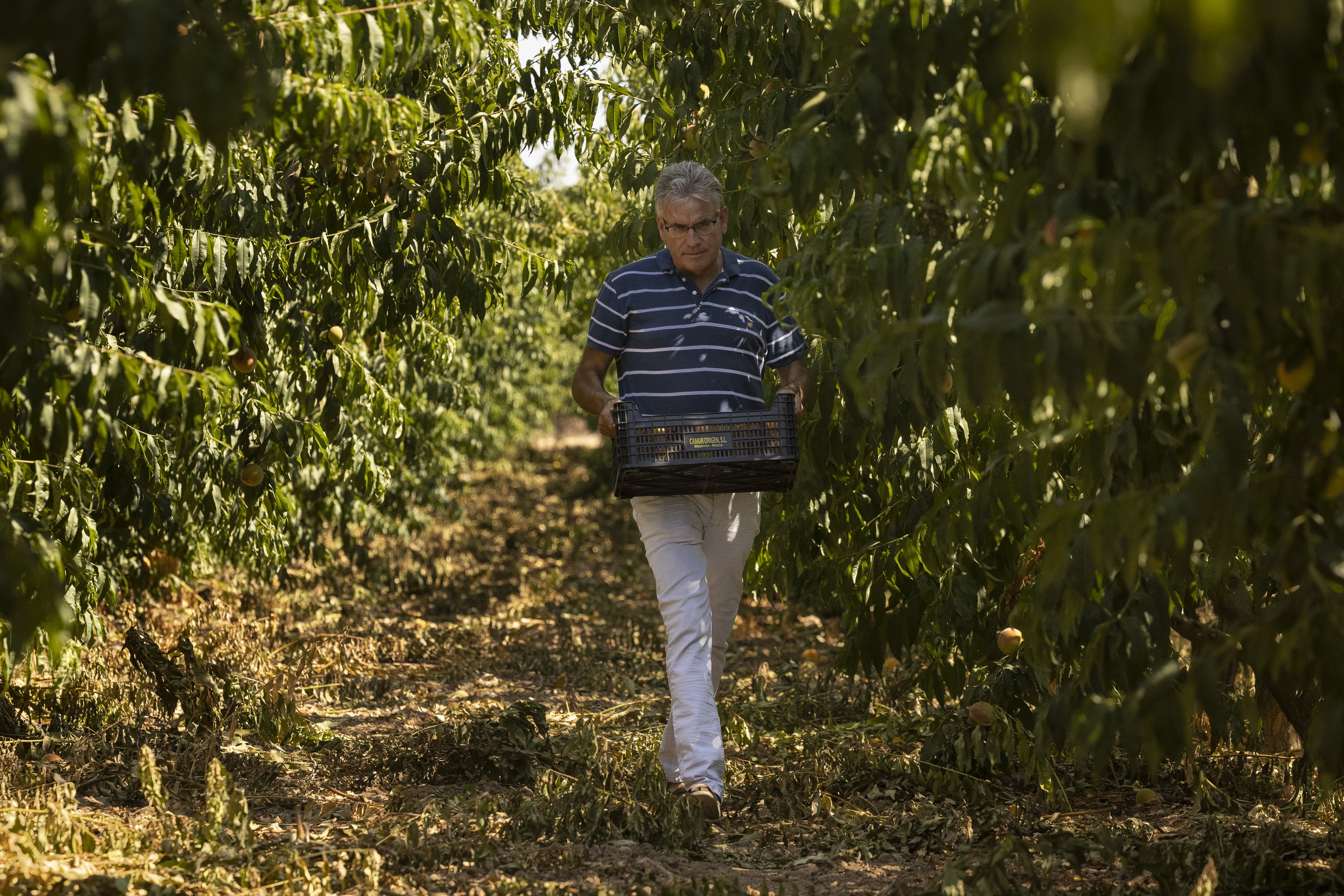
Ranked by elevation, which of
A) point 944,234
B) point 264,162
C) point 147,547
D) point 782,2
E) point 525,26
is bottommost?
point 147,547

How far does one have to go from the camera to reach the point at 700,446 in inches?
124

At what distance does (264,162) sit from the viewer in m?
3.50

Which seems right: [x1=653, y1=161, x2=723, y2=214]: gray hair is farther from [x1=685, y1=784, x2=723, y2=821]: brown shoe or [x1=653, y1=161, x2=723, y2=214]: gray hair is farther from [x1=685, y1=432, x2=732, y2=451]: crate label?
[x1=685, y1=784, x2=723, y2=821]: brown shoe

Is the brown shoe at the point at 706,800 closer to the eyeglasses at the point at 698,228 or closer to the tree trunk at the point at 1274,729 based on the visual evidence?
the eyeglasses at the point at 698,228

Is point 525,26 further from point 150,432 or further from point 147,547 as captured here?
point 147,547

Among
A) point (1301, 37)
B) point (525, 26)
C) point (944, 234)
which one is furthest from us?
point (525, 26)

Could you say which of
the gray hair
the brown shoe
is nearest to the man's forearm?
the gray hair

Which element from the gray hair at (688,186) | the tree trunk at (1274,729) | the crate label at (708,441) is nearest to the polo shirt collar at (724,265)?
the gray hair at (688,186)

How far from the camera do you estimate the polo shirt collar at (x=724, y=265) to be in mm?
3510

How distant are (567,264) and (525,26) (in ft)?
3.06

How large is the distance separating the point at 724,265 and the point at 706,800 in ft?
4.75

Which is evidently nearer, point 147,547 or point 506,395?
point 147,547

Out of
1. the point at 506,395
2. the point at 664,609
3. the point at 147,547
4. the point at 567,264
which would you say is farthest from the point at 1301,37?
the point at 506,395

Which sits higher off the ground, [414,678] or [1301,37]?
[1301,37]
